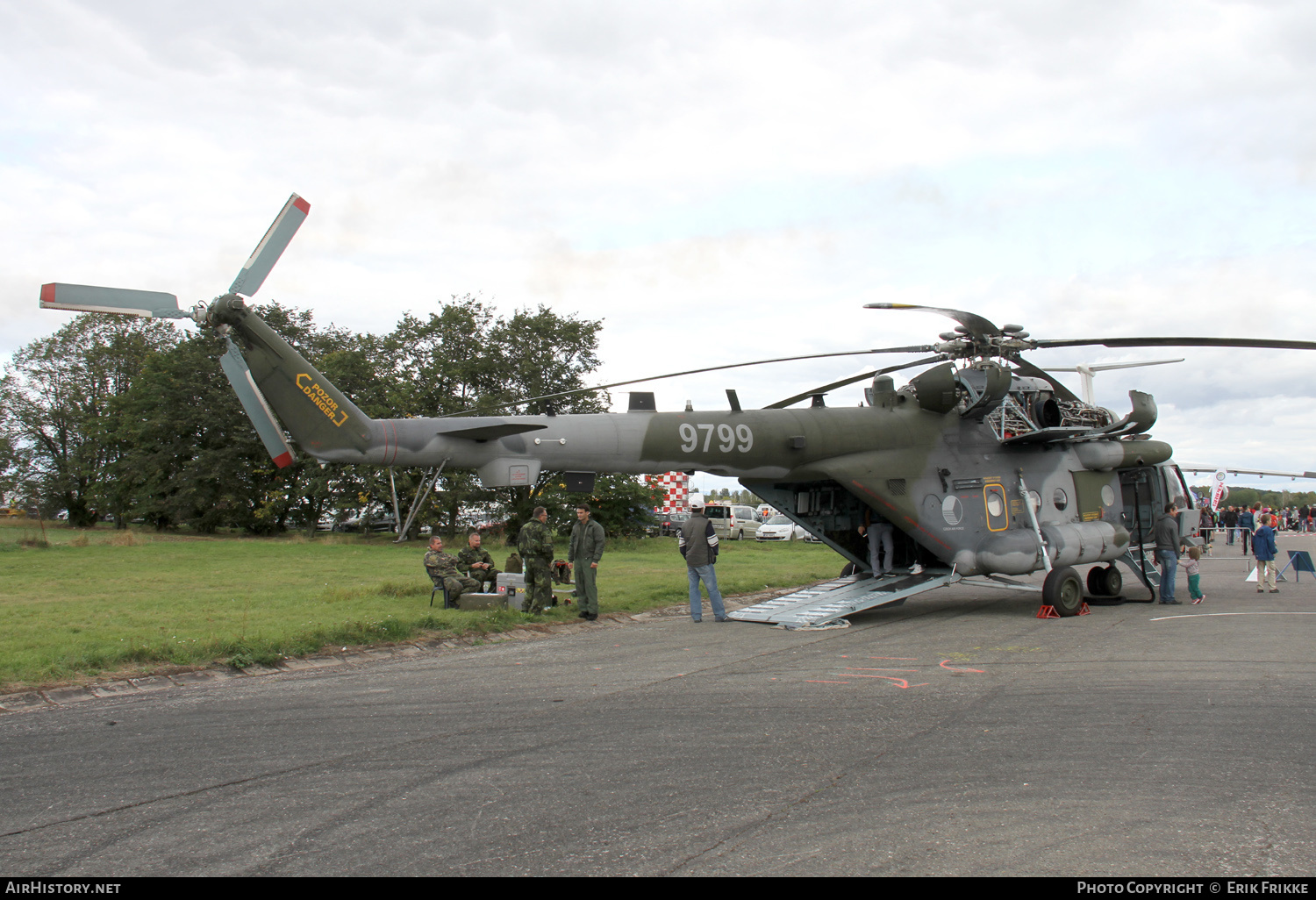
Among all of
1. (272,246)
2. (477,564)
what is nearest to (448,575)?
(477,564)

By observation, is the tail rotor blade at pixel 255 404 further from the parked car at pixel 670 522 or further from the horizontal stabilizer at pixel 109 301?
the parked car at pixel 670 522

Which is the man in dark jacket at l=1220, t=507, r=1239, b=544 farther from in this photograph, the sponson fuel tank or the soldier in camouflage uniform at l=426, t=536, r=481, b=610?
the soldier in camouflage uniform at l=426, t=536, r=481, b=610

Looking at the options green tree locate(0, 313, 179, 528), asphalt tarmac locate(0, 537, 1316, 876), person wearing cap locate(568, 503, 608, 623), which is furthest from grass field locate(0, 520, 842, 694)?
green tree locate(0, 313, 179, 528)

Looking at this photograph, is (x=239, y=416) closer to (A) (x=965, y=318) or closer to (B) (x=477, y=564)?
(B) (x=477, y=564)

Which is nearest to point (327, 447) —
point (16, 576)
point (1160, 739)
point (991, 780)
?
point (991, 780)

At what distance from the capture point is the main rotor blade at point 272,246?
9.64 meters

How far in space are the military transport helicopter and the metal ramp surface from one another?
0.15ft

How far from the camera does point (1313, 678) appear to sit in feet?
25.6

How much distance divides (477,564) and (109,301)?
711 centimetres

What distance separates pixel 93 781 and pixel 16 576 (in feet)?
53.3

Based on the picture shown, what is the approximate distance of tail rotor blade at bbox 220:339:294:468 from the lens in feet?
32.4

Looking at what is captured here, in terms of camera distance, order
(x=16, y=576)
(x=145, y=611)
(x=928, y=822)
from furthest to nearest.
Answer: (x=16, y=576) → (x=145, y=611) → (x=928, y=822)

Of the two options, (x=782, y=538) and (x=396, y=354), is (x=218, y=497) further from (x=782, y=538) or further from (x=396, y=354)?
(x=782, y=538)

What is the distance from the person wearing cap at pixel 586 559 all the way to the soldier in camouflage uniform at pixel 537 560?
0.42 metres
